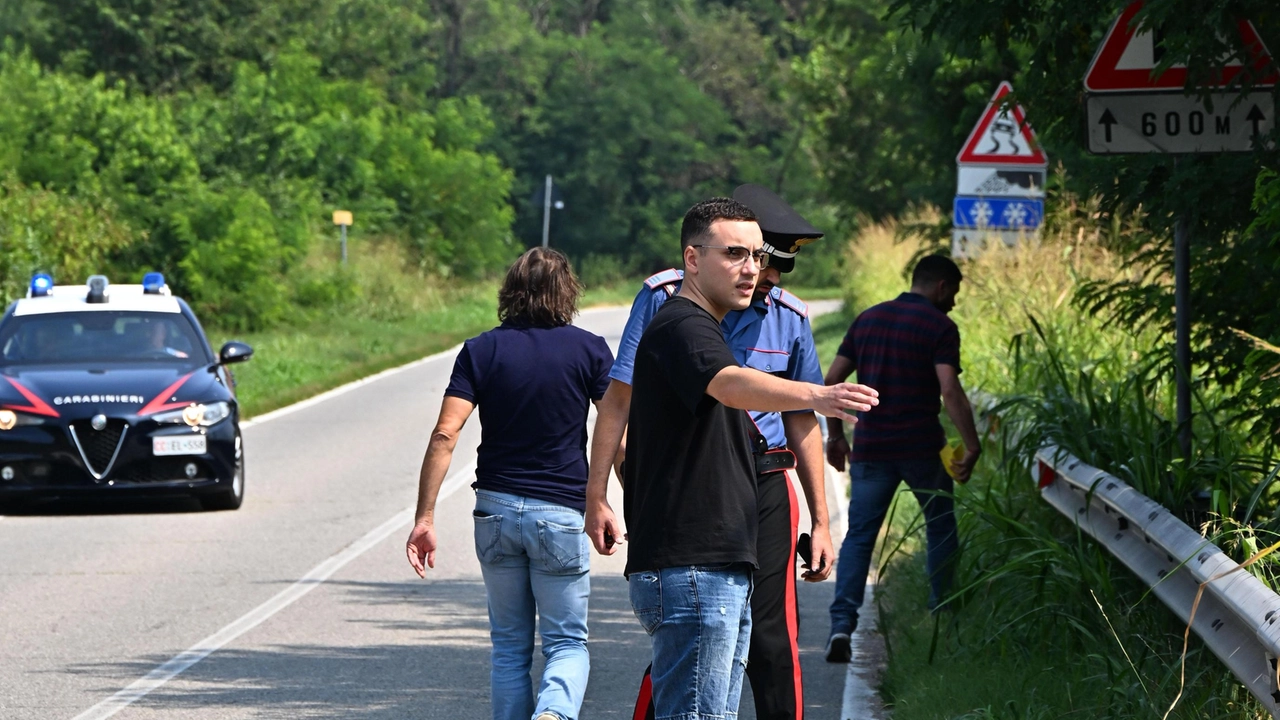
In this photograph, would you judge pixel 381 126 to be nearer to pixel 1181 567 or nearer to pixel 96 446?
pixel 96 446

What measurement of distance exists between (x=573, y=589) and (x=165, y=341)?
8.91 metres

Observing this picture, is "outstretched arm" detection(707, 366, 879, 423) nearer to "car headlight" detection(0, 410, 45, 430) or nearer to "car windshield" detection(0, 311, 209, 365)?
"car headlight" detection(0, 410, 45, 430)

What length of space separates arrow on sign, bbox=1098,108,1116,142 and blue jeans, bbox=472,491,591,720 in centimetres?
294

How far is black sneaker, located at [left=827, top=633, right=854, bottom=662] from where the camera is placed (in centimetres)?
805

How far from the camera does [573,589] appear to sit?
597 centimetres

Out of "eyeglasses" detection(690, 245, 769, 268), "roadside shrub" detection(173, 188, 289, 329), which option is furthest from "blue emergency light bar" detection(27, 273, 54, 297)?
"roadside shrub" detection(173, 188, 289, 329)

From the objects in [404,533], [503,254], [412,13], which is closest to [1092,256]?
[404,533]

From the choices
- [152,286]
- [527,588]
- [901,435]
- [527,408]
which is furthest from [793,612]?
[152,286]

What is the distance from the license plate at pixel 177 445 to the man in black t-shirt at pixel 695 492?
8.54 meters

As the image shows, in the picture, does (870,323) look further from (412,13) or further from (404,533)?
(412,13)

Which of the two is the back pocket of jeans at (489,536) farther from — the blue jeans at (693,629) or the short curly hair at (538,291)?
the blue jeans at (693,629)

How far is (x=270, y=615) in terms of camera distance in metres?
9.27

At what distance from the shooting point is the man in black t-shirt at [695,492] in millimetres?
4633

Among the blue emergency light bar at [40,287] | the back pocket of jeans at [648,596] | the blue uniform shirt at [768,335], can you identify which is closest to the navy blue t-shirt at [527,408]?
the blue uniform shirt at [768,335]
